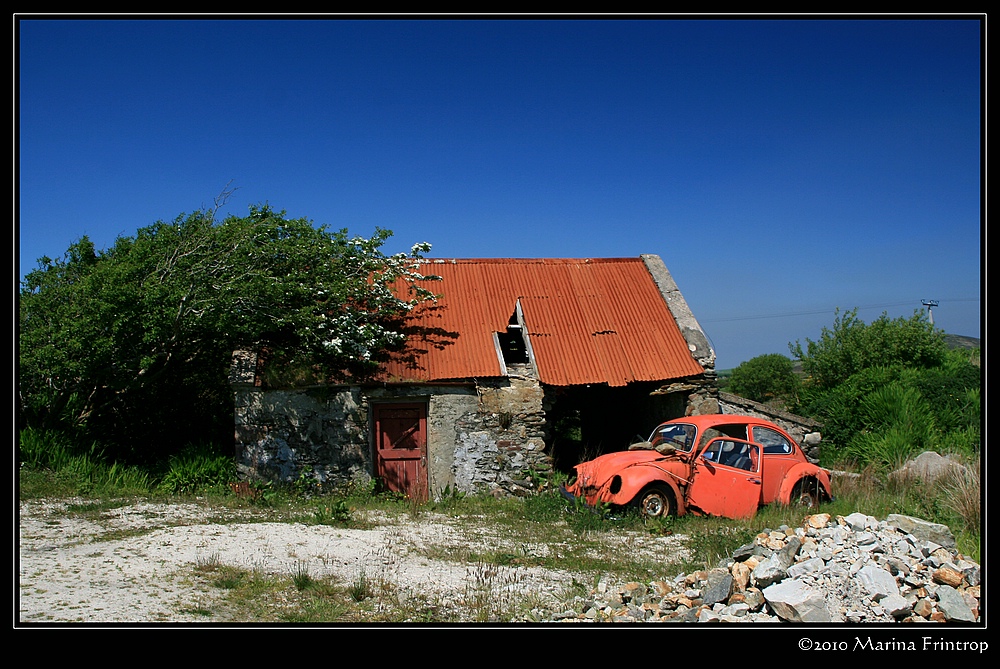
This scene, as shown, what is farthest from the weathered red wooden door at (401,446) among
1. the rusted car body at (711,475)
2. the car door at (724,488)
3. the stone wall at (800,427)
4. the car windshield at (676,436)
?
the stone wall at (800,427)

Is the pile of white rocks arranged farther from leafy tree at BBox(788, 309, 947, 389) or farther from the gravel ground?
leafy tree at BBox(788, 309, 947, 389)

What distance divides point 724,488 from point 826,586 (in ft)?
12.6

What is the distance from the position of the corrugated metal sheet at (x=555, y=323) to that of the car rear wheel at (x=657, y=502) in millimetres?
3451

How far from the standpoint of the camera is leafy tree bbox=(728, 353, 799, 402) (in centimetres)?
3172

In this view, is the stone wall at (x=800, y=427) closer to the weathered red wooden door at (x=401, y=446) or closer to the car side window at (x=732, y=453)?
the car side window at (x=732, y=453)

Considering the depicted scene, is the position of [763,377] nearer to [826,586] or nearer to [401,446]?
[401,446]

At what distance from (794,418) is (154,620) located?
35.3 ft

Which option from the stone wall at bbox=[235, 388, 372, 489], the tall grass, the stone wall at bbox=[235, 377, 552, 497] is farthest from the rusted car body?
the tall grass

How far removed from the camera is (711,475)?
9609 millimetres

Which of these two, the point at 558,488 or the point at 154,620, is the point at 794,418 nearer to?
the point at 558,488

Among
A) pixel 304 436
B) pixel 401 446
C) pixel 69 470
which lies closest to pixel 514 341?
pixel 401 446

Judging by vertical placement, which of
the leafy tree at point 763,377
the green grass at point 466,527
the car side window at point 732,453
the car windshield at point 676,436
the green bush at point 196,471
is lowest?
the green grass at point 466,527

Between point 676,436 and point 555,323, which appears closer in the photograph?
point 676,436

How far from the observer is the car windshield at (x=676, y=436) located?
10.1 m
